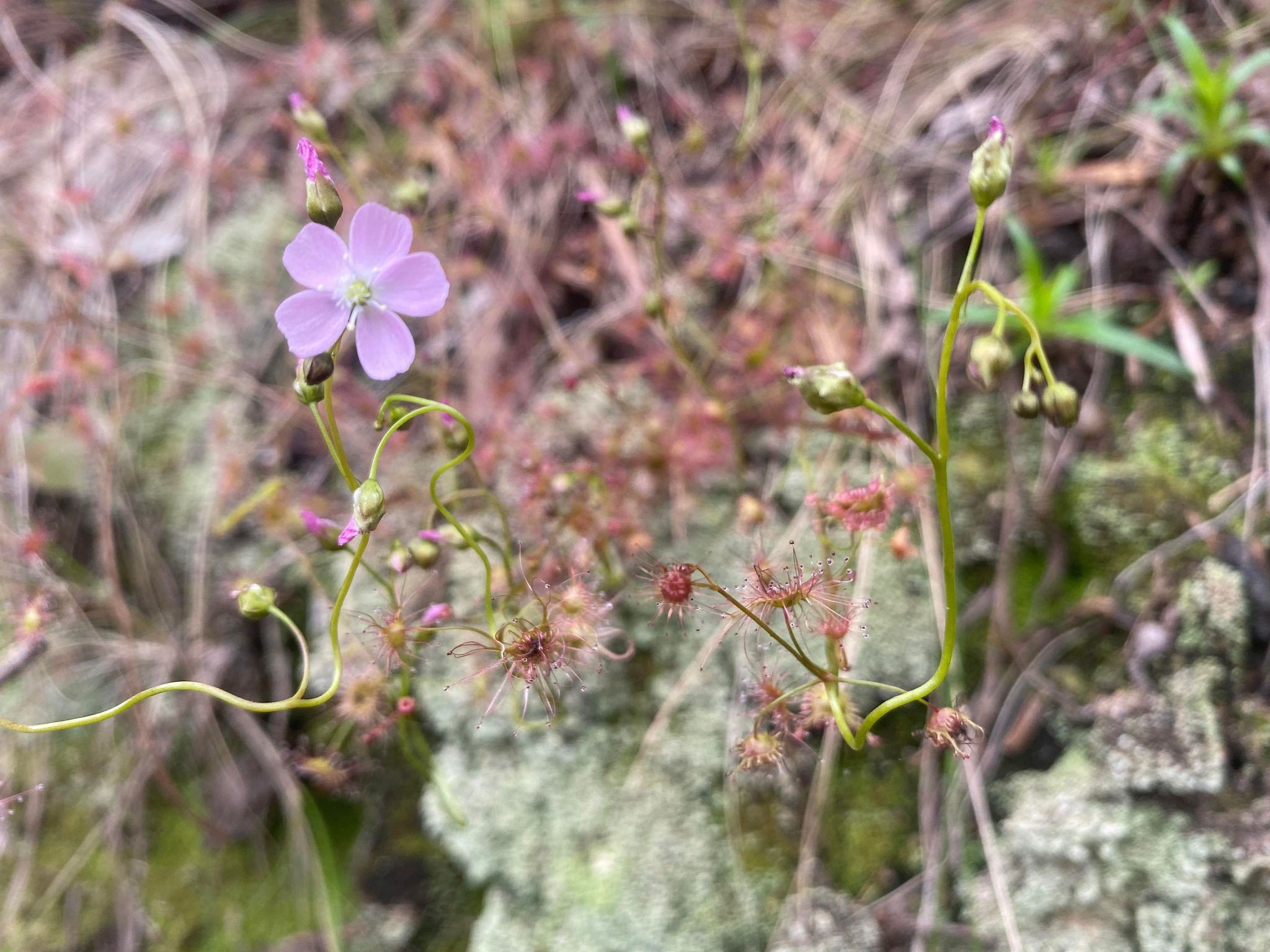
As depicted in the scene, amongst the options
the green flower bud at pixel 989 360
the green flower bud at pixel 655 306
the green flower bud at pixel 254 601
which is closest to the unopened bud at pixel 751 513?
the green flower bud at pixel 655 306

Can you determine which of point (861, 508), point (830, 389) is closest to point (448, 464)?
point (830, 389)

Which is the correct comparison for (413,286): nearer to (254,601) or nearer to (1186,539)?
(254,601)

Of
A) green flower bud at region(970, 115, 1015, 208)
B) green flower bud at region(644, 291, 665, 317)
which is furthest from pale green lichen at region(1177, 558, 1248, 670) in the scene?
green flower bud at region(644, 291, 665, 317)

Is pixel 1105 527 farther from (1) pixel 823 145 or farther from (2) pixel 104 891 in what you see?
(2) pixel 104 891

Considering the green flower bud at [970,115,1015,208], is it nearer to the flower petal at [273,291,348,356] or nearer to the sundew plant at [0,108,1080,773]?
the sundew plant at [0,108,1080,773]

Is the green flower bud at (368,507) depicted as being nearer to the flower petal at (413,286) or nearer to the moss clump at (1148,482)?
the flower petal at (413,286)

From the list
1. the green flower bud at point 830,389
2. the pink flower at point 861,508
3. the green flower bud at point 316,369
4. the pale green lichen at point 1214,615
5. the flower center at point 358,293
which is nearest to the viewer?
the green flower bud at point 830,389

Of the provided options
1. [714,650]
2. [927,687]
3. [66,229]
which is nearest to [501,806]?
[714,650]
